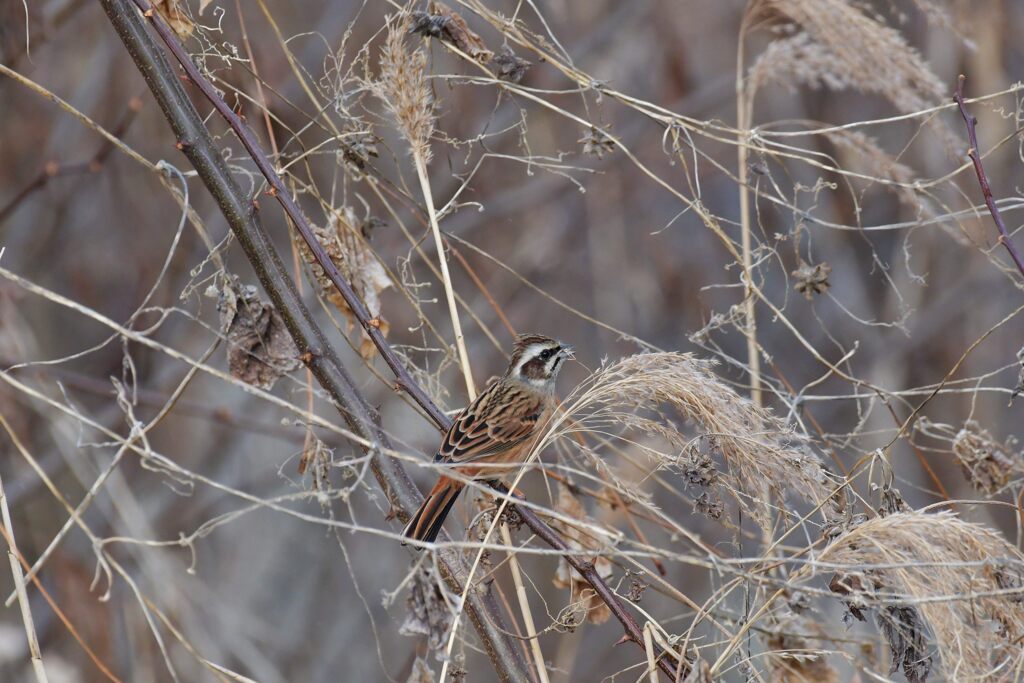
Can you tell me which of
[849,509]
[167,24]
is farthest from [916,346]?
[167,24]

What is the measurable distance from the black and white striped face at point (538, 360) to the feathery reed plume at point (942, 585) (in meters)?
1.66

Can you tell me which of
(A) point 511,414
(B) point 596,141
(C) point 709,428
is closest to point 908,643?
(C) point 709,428

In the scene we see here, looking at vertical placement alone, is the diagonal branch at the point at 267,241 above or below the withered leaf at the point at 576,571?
above

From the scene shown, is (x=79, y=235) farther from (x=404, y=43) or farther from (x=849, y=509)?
(x=849, y=509)

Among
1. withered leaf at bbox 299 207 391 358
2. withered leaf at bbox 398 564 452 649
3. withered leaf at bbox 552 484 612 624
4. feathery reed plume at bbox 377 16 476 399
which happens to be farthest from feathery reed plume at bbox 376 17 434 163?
withered leaf at bbox 398 564 452 649

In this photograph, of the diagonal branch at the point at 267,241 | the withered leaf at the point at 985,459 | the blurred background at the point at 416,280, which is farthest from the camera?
the blurred background at the point at 416,280

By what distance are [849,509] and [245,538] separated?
6.27 metres

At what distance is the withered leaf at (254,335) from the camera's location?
279cm

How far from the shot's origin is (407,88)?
2.69 meters

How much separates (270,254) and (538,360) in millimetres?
1418

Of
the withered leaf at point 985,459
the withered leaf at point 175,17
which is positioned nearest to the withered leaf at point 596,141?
the withered leaf at point 175,17

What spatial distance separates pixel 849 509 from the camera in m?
2.26

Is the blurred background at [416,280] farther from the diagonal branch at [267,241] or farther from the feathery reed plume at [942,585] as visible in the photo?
the feathery reed plume at [942,585]

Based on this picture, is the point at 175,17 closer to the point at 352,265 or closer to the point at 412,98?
the point at 412,98
